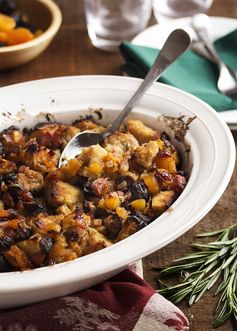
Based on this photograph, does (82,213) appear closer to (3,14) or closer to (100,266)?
(100,266)

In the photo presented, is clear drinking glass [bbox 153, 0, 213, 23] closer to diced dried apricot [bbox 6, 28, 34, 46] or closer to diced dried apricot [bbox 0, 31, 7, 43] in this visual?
diced dried apricot [bbox 6, 28, 34, 46]

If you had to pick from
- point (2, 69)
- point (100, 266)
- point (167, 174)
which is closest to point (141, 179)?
point (167, 174)

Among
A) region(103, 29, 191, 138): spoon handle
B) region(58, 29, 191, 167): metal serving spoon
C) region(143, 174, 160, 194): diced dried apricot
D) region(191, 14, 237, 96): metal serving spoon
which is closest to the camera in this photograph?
region(143, 174, 160, 194): diced dried apricot

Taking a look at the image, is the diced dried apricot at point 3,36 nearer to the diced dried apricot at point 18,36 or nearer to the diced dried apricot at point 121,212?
the diced dried apricot at point 18,36

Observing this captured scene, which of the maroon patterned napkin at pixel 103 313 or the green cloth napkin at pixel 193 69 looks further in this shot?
the green cloth napkin at pixel 193 69

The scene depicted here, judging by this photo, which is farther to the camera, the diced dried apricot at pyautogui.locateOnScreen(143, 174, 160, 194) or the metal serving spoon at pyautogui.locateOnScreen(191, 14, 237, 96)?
the metal serving spoon at pyautogui.locateOnScreen(191, 14, 237, 96)

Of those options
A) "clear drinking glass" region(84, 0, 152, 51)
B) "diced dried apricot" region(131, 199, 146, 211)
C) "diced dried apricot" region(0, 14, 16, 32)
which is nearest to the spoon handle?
"diced dried apricot" region(131, 199, 146, 211)

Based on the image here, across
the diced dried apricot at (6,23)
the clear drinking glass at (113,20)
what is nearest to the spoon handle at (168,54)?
the clear drinking glass at (113,20)
